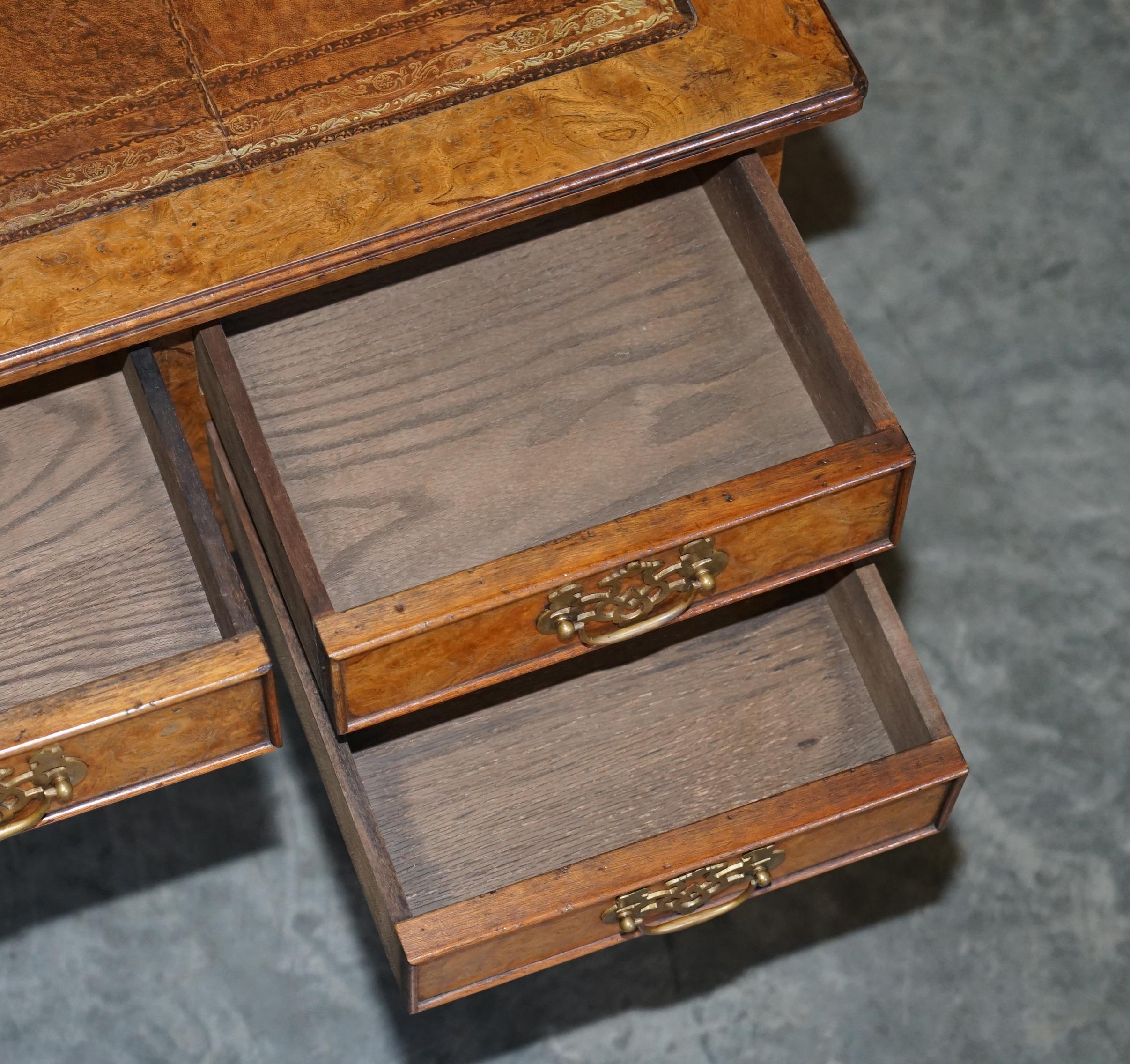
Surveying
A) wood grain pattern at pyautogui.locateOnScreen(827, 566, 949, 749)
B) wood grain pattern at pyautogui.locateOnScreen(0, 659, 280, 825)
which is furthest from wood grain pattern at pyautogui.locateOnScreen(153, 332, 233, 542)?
wood grain pattern at pyautogui.locateOnScreen(827, 566, 949, 749)

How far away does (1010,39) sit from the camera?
2.10 metres

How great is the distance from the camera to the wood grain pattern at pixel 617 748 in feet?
4.28

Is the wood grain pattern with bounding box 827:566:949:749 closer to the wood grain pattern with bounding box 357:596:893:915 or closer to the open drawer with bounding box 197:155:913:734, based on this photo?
the wood grain pattern with bounding box 357:596:893:915

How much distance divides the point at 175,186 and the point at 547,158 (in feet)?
0.77

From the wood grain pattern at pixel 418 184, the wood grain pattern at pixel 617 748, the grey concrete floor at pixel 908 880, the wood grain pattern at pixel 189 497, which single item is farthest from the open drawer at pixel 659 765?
the grey concrete floor at pixel 908 880

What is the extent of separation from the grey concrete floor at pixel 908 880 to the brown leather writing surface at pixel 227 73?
80 cm

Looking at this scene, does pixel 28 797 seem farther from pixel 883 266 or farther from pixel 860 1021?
pixel 883 266

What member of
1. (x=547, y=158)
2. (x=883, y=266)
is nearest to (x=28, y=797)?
(x=547, y=158)

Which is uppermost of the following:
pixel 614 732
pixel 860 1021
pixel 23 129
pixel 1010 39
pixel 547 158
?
pixel 1010 39

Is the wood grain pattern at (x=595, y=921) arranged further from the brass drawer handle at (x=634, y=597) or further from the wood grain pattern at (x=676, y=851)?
the brass drawer handle at (x=634, y=597)

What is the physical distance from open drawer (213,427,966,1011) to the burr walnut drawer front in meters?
0.09

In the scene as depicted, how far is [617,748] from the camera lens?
1.34m

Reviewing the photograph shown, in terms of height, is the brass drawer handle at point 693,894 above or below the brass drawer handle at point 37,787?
below

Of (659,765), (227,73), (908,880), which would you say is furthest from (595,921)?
(908,880)
